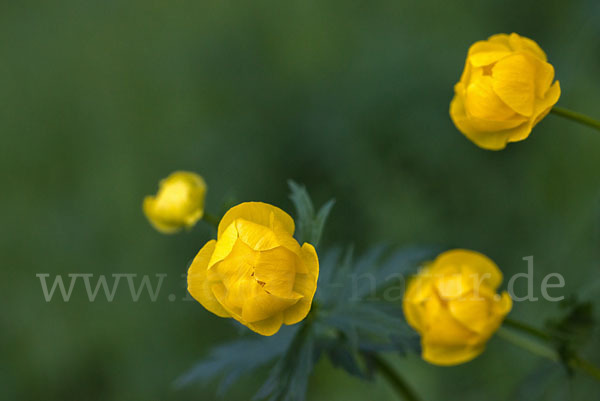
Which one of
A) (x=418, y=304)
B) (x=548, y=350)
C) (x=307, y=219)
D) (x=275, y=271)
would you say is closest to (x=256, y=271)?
(x=275, y=271)

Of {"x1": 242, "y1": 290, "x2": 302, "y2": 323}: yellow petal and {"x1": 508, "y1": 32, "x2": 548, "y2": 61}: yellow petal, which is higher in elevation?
{"x1": 508, "y1": 32, "x2": 548, "y2": 61}: yellow petal

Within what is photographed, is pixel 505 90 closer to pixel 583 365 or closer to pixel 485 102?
pixel 485 102

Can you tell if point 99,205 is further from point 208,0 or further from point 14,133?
point 208,0

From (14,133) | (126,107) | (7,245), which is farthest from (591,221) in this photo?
(14,133)

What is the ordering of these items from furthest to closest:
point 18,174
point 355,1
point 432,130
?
1. point 18,174
2. point 355,1
3. point 432,130

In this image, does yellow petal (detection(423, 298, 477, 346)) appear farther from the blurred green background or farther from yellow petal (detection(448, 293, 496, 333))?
the blurred green background

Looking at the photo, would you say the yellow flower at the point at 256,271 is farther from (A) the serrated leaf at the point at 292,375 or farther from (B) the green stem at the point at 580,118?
(B) the green stem at the point at 580,118

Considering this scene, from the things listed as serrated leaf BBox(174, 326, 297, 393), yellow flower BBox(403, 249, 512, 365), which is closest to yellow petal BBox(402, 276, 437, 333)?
yellow flower BBox(403, 249, 512, 365)
